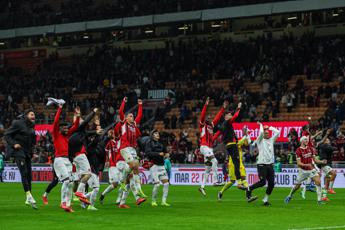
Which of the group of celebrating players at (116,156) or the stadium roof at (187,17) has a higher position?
the stadium roof at (187,17)

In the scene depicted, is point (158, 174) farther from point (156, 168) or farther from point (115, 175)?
point (115, 175)

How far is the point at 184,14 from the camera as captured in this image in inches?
2351

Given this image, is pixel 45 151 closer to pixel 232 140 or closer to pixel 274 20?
pixel 274 20

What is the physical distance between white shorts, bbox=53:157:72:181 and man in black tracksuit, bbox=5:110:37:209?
1001 mm

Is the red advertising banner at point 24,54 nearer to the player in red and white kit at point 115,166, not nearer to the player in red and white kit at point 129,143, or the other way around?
the player in red and white kit at point 115,166

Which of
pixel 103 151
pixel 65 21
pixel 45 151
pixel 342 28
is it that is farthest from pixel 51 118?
pixel 103 151

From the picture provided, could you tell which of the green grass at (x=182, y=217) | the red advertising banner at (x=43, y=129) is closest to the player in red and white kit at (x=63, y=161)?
the green grass at (x=182, y=217)

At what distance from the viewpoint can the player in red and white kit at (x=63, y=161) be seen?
21859mm

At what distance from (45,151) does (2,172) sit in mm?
3462

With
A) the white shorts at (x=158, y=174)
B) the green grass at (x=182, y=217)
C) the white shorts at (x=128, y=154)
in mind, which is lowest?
the green grass at (x=182, y=217)

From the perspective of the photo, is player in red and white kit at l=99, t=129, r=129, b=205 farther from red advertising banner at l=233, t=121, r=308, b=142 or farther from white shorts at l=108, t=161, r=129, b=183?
red advertising banner at l=233, t=121, r=308, b=142

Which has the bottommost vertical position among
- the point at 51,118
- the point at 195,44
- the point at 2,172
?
the point at 2,172

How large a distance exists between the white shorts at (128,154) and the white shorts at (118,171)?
569 mm

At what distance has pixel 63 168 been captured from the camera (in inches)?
866
